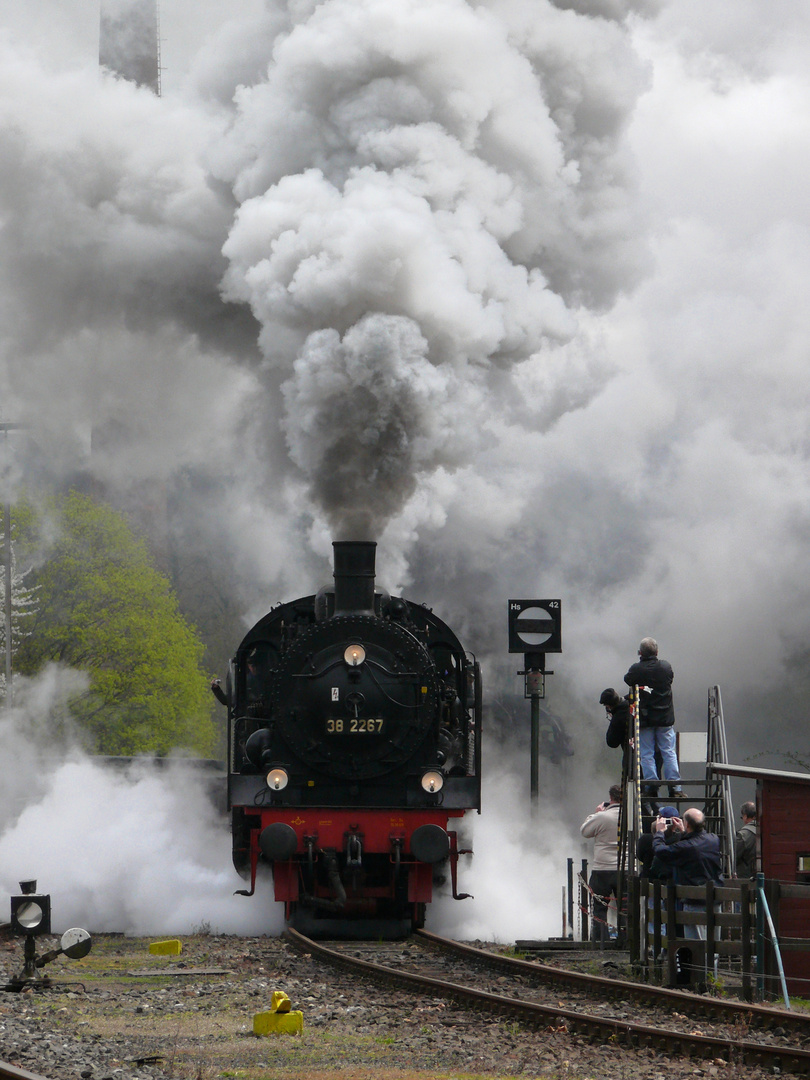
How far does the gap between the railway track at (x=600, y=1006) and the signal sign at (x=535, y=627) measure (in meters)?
2.99

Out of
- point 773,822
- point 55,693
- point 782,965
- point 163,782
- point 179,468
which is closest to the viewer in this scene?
point 782,965

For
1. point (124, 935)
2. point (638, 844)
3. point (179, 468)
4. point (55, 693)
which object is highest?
point (179, 468)

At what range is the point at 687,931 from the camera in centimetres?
849

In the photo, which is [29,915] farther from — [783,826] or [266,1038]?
[783,826]

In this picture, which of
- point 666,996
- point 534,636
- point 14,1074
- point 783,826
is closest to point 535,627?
point 534,636

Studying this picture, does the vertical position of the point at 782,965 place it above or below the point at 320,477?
below

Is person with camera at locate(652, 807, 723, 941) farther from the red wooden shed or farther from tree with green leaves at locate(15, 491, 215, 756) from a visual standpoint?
tree with green leaves at locate(15, 491, 215, 756)

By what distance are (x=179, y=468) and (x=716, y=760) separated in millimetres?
34398

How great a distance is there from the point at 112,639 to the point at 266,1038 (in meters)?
24.7

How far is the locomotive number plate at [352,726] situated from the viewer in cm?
1054

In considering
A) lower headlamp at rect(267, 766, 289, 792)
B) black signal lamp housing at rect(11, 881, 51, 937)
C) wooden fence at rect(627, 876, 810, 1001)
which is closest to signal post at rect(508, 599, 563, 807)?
lower headlamp at rect(267, 766, 289, 792)

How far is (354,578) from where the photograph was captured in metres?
11.0

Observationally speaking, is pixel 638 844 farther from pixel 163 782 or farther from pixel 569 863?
pixel 163 782

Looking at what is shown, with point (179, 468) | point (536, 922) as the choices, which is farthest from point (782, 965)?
point (179, 468)
